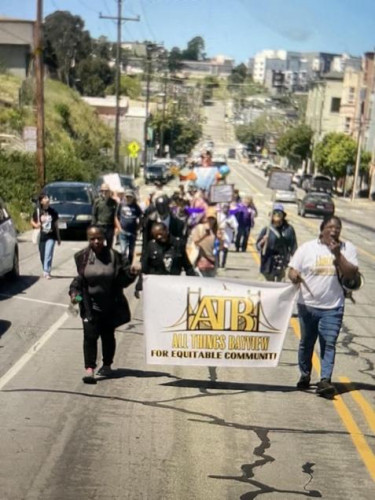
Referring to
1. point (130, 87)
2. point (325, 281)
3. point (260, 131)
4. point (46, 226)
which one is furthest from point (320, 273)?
point (260, 131)

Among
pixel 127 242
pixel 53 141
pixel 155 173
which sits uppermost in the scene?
pixel 127 242

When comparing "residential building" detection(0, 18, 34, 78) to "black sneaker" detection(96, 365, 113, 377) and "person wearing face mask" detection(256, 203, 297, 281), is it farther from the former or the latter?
"black sneaker" detection(96, 365, 113, 377)

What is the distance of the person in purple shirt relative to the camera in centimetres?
2595

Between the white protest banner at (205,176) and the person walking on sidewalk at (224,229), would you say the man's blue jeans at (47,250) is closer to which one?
the person walking on sidewalk at (224,229)

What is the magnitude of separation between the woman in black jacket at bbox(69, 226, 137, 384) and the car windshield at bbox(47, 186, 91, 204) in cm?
1866

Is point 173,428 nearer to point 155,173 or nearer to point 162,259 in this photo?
point 162,259

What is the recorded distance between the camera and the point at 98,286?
9539 mm

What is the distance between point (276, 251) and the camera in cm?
1516

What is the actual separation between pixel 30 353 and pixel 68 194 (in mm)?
17507

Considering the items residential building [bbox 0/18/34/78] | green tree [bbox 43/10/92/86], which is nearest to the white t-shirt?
residential building [bbox 0/18/34/78]

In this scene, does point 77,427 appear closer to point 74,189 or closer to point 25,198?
point 74,189

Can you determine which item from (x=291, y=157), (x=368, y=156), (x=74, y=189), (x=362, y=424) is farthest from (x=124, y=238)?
(x=291, y=157)

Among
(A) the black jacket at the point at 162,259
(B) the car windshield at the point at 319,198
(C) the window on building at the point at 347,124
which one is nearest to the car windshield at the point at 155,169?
(B) the car windshield at the point at 319,198

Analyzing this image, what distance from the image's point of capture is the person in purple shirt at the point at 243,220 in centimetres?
2595
